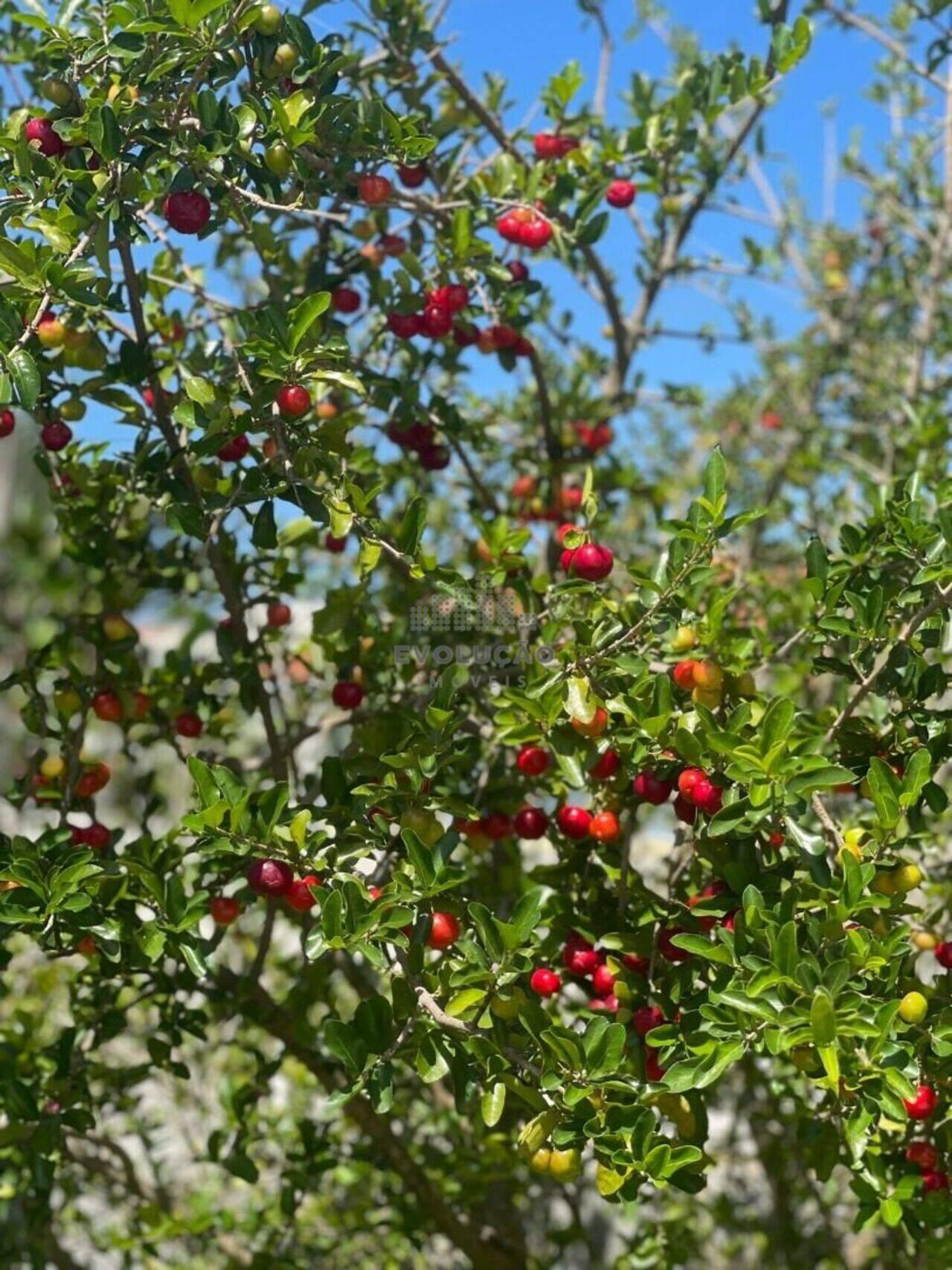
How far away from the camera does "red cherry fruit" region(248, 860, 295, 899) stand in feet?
5.58

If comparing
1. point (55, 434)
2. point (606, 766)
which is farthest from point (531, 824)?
point (55, 434)

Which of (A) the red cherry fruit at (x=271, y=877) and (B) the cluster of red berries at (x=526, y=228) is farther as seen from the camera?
(B) the cluster of red berries at (x=526, y=228)

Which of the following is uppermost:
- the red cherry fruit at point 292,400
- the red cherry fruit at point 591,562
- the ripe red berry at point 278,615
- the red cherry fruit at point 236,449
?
the ripe red berry at point 278,615

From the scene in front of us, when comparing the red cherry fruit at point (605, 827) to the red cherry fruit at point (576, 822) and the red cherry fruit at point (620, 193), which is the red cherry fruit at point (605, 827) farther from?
the red cherry fruit at point (620, 193)

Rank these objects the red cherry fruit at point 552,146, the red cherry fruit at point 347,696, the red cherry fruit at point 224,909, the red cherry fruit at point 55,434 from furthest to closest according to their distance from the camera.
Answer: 1. the red cherry fruit at point 552,146
2. the red cherry fruit at point 347,696
3. the red cherry fruit at point 55,434
4. the red cherry fruit at point 224,909

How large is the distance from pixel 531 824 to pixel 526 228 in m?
1.14

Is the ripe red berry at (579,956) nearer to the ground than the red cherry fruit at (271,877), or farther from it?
nearer to the ground

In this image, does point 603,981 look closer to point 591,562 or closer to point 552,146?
point 591,562

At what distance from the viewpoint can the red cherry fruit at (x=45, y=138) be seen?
1.75 m

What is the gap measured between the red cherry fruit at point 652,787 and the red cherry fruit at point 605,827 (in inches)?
3.7

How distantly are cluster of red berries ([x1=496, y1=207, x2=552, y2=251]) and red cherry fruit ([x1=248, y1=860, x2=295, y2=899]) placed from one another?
1.27m

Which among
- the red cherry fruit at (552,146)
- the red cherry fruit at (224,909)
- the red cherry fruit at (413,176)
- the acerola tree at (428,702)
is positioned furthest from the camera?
the red cherry fruit at (552,146)

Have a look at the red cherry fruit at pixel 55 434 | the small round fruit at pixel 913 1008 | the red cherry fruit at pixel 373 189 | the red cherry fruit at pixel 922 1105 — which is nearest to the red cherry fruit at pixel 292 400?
the red cherry fruit at pixel 373 189

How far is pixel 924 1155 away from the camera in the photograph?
1766 mm
